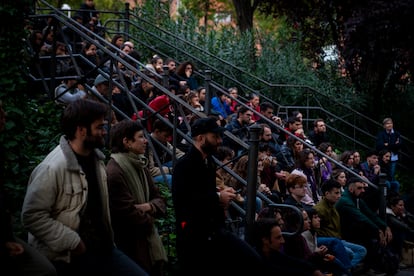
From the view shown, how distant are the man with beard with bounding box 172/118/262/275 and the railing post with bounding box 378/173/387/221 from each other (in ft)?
15.2

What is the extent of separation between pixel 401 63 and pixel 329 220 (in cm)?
Result: 1063

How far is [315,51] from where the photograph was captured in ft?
71.9

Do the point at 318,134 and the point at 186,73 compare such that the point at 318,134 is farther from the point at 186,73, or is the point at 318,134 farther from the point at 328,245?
the point at 328,245

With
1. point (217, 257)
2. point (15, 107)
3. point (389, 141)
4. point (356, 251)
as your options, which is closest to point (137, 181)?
point (217, 257)

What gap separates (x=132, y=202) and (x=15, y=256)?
1.47 m

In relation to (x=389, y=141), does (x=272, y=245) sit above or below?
above

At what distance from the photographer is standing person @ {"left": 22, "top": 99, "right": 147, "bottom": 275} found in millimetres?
4871

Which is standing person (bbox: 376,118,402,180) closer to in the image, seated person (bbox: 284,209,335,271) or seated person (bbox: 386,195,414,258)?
seated person (bbox: 386,195,414,258)

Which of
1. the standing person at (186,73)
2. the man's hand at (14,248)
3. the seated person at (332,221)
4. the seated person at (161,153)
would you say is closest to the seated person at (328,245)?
the seated person at (332,221)

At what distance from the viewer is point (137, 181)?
602 centimetres

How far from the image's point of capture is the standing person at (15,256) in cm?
442

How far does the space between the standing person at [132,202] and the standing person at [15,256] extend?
1192mm

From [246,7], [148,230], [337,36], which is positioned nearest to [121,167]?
[148,230]

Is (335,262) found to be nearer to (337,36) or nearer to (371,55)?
(371,55)
